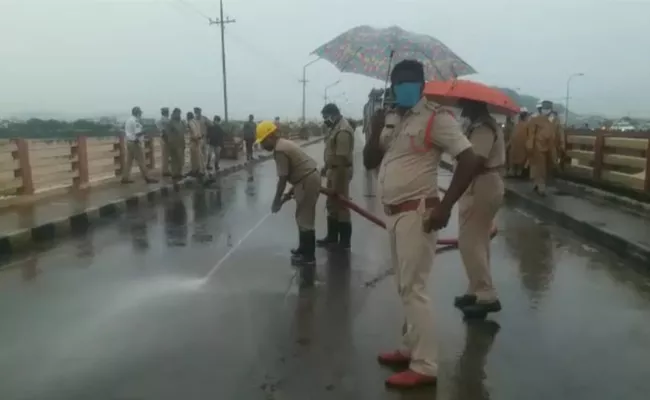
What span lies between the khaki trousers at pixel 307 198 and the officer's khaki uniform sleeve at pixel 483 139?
2.57m

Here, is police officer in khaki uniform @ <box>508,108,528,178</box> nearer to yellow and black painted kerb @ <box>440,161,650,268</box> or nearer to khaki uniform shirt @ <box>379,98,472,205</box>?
yellow and black painted kerb @ <box>440,161,650,268</box>

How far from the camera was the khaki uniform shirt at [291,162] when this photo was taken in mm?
7363

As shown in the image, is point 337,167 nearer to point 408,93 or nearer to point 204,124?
point 408,93

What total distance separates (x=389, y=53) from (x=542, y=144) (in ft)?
28.1

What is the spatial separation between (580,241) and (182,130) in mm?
11526

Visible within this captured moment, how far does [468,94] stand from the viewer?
524cm

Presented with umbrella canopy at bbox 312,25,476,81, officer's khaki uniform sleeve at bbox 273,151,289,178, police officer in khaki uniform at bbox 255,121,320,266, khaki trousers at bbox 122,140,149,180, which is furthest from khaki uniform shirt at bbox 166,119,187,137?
officer's khaki uniform sleeve at bbox 273,151,289,178

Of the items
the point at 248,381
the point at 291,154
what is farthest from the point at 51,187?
the point at 248,381

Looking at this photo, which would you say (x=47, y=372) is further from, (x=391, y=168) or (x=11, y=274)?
(x=11, y=274)

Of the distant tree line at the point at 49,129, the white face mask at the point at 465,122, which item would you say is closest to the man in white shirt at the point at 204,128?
the distant tree line at the point at 49,129

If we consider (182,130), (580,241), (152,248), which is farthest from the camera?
(182,130)

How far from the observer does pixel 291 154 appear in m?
7.42

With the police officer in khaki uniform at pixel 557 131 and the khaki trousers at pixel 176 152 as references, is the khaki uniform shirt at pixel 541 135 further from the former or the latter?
the khaki trousers at pixel 176 152

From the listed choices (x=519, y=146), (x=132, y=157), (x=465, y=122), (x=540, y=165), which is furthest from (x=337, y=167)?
(x=519, y=146)
